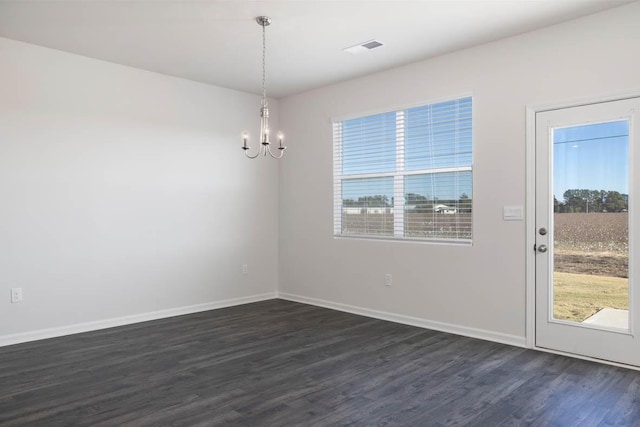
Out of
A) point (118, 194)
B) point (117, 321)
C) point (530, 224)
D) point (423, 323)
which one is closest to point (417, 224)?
point (423, 323)

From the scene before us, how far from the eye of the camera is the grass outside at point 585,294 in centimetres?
351

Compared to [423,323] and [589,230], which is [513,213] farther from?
[423,323]

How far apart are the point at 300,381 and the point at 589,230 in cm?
253

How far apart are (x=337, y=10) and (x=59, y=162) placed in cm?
299

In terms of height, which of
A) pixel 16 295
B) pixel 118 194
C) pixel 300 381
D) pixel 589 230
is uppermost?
pixel 118 194

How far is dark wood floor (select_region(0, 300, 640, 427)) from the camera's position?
2684mm

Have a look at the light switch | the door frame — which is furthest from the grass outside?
the light switch

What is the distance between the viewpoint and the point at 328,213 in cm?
573

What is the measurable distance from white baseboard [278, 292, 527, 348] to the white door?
0.87 ft

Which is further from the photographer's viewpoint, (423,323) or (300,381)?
(423,323)

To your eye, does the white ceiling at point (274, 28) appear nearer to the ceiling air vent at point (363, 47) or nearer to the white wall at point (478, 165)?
the ceiling air vent at point (363, 47)

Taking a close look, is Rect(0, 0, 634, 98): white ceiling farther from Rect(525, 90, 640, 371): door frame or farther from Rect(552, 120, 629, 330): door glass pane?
Rect(552, 120, 629, 330): door glass pane

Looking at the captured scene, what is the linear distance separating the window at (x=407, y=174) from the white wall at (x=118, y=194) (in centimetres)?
128

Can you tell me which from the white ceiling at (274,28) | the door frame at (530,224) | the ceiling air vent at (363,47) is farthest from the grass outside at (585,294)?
the ceiling air vent at (363,47)
